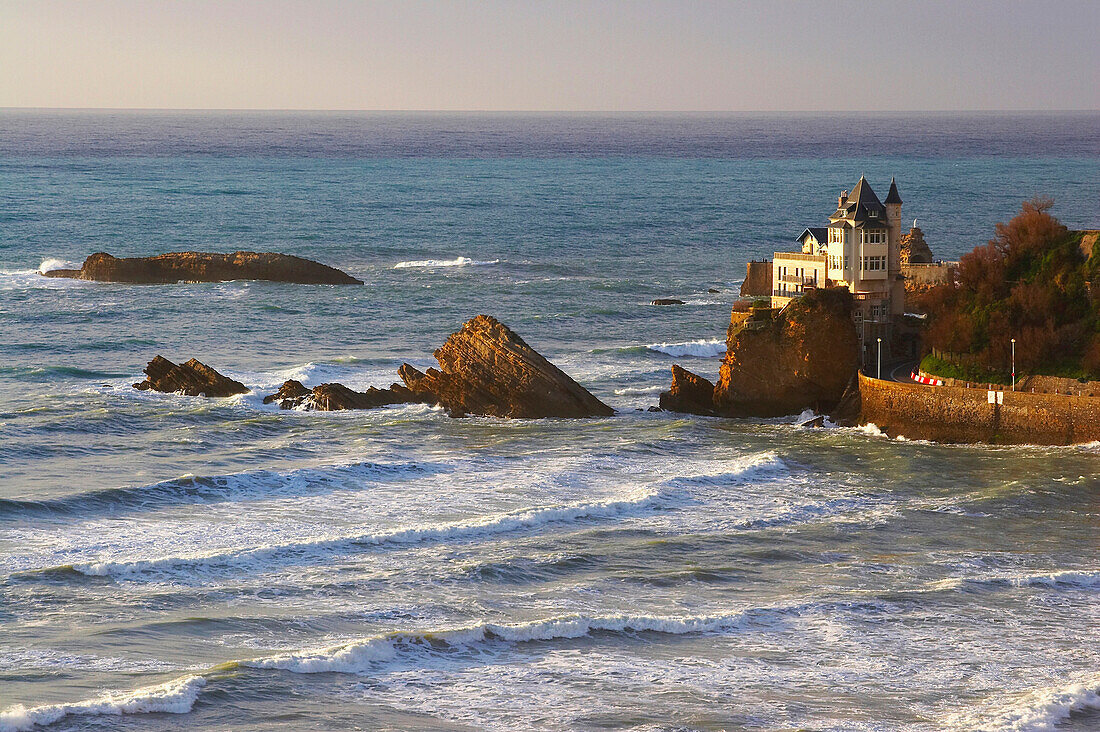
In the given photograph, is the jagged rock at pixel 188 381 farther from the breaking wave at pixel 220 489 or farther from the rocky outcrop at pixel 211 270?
the rocky outcrop at pixel 211 270

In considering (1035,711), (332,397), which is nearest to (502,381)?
(332,397)

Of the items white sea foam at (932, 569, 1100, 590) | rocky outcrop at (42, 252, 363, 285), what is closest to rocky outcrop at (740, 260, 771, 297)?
rocky outcrop at (42, 252, 363, 285)

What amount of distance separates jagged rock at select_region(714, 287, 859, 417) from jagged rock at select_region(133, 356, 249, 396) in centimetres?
1904

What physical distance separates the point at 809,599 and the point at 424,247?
8021cm

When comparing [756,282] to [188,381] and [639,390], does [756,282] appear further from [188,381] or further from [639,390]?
[188,381]

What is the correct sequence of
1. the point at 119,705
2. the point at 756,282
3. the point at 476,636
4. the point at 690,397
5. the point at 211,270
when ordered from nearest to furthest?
the point at 119,705, the point at 476,636, the point at 690,397, the point at 756,282, the point at 211,270

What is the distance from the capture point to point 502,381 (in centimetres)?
5166

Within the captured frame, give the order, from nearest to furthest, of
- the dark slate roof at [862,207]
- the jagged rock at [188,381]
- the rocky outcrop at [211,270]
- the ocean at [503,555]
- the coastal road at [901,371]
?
1. the ocean at [503,555]
2. the coastal road at [901,371]
3. the dark slate roof at [862,207]
4. the jagged rock at [188,381]
5. the rocky outcrop at [211,270]

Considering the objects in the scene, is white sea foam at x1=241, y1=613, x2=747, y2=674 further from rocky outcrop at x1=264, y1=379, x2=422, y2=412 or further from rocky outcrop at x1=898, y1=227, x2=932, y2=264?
rocky outcrop at x1=898, y1=227, x2=932, y2=264

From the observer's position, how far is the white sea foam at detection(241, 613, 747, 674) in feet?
93.0

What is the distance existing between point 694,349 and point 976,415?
18.8 m

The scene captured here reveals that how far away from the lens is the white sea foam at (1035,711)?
25.8 metres

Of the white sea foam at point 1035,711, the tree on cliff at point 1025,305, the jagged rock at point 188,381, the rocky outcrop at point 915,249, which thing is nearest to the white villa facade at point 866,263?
the tree on cliff at point 1025,305

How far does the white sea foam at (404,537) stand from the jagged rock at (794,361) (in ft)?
38.0
